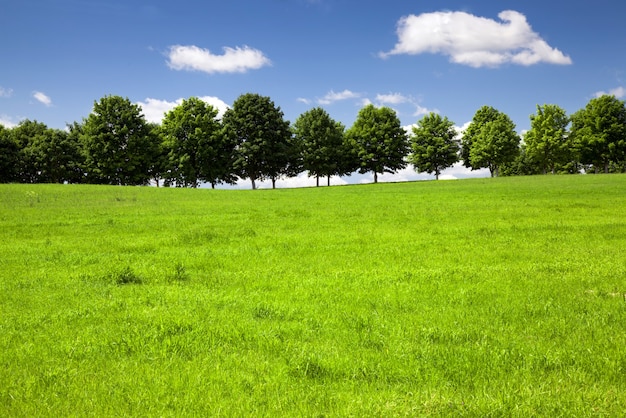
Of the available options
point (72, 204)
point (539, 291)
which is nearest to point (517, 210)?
point (539, 291)

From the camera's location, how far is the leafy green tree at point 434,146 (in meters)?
80.2

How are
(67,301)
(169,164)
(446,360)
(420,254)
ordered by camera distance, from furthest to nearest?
(169,164) → (420,254) → (67,301) → (446,360)

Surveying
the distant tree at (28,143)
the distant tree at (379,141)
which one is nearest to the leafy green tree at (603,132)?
the distant tree at (379,141)

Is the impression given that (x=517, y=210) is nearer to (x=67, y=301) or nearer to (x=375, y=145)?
(x=67, y=301)

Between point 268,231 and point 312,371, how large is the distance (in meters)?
11.6

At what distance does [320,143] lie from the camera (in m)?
76.7

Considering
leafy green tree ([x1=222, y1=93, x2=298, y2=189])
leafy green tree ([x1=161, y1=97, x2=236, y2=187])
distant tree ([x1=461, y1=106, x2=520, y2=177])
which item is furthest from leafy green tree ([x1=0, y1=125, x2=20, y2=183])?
distant tree ([x1=461, y1=106, x2=520, y2=177])

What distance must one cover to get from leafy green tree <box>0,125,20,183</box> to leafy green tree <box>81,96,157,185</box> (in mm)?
11807

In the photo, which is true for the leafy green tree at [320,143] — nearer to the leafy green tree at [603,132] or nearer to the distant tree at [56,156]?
the distant tree at [56,156]

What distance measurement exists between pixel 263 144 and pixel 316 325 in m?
64.1

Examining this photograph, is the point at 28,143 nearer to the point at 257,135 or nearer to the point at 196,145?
the point at 196,145

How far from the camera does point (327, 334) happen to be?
6816mm

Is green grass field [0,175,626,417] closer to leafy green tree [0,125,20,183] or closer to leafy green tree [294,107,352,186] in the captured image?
leafy green tree [294,107,352,186]

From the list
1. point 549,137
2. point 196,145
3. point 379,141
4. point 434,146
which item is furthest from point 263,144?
point 549,137
